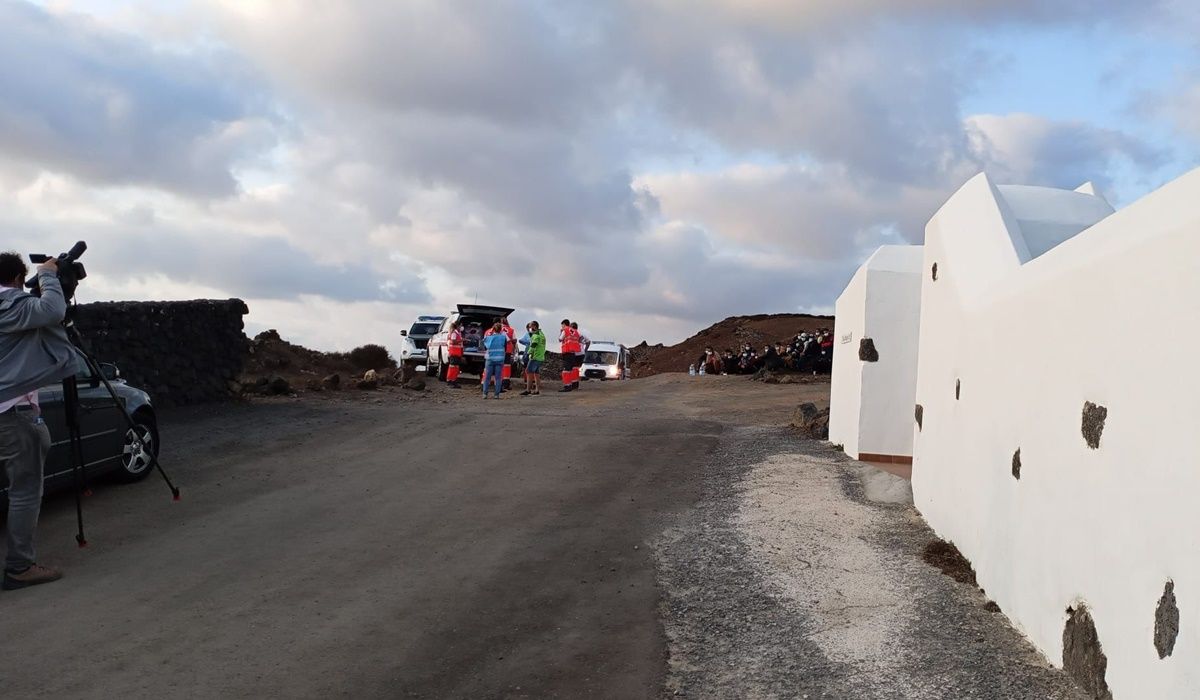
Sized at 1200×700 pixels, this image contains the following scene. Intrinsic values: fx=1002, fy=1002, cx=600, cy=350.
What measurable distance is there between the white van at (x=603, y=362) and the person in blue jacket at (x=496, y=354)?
15.8 metres

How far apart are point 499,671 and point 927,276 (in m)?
6.38

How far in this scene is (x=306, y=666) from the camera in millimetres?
5492

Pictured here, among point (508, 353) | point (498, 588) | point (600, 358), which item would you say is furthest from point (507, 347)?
point (600, 358)

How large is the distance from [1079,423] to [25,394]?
662cm

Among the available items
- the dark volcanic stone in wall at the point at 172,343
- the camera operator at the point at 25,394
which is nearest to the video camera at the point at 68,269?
the camera operator at the point at 25,394

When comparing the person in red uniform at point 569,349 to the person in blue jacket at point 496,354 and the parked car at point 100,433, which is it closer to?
the person in blue jacket at point 496,354

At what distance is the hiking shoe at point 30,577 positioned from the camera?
22.4ft

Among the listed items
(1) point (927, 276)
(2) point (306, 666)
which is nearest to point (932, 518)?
(1) point (927, 276)

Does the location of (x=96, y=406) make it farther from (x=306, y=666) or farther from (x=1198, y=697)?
(x=1198, y=697)

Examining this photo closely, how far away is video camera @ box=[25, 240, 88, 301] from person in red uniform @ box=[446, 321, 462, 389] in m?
16.7

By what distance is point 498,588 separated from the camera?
276 inches

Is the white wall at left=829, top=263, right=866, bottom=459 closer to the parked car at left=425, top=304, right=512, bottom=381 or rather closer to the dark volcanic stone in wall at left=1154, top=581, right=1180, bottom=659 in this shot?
the dark volcanic stone in wall at left=1154, top=581, right=1180, bottom=659

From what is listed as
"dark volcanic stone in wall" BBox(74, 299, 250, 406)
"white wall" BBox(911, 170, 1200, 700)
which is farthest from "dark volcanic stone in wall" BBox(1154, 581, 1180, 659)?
"dark volcanic stone in wall" BBox(74, 299, 250, 406)

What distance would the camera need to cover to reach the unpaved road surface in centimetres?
541
